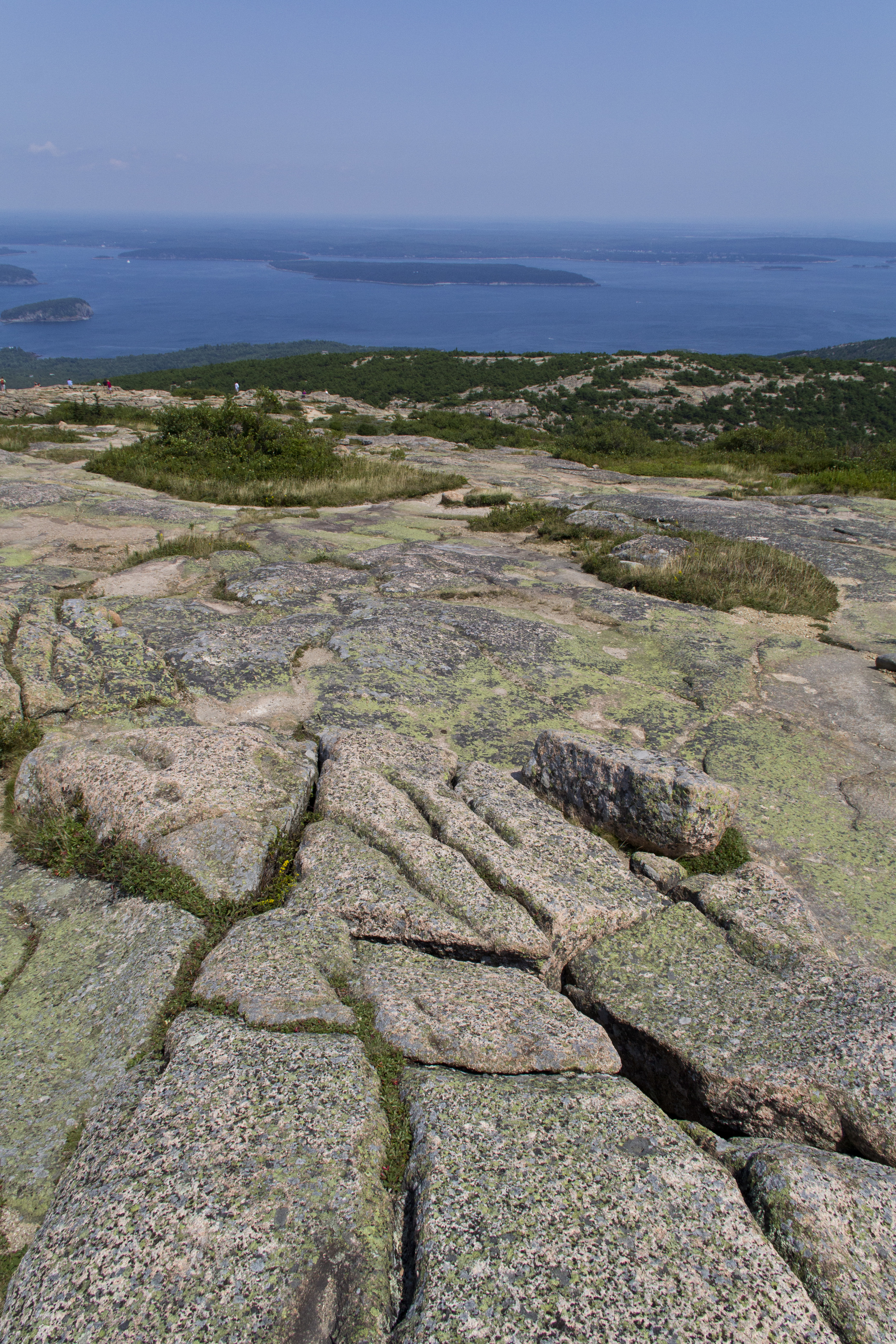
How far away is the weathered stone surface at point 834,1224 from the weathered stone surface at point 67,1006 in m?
2.60

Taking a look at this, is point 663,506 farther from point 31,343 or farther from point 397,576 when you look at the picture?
point 31,343

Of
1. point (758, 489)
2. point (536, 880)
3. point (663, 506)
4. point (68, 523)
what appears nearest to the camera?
point (536, 880)

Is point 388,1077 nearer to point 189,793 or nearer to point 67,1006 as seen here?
point 67,1006

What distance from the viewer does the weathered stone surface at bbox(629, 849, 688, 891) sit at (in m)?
4.61

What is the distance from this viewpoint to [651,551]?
11.5 m

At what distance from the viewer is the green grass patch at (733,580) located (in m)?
9.75

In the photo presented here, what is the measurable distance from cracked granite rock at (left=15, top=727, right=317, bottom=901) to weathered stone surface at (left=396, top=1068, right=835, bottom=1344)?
6.03 feet

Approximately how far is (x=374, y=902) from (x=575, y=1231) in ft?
6.01

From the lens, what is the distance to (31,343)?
16438 cm

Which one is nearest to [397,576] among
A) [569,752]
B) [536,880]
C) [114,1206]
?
[569,752]

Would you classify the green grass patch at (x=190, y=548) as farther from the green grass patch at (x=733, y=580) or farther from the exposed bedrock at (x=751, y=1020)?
the exposed bedrock at (x=751, y=1020)

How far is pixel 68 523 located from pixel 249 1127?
1128 centimetres

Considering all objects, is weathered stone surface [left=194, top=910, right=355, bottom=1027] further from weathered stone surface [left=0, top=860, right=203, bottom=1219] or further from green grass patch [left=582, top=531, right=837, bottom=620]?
green grass patch [left=582, top=531, right=837, bottom=620]

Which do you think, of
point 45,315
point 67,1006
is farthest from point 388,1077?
point 45,315
